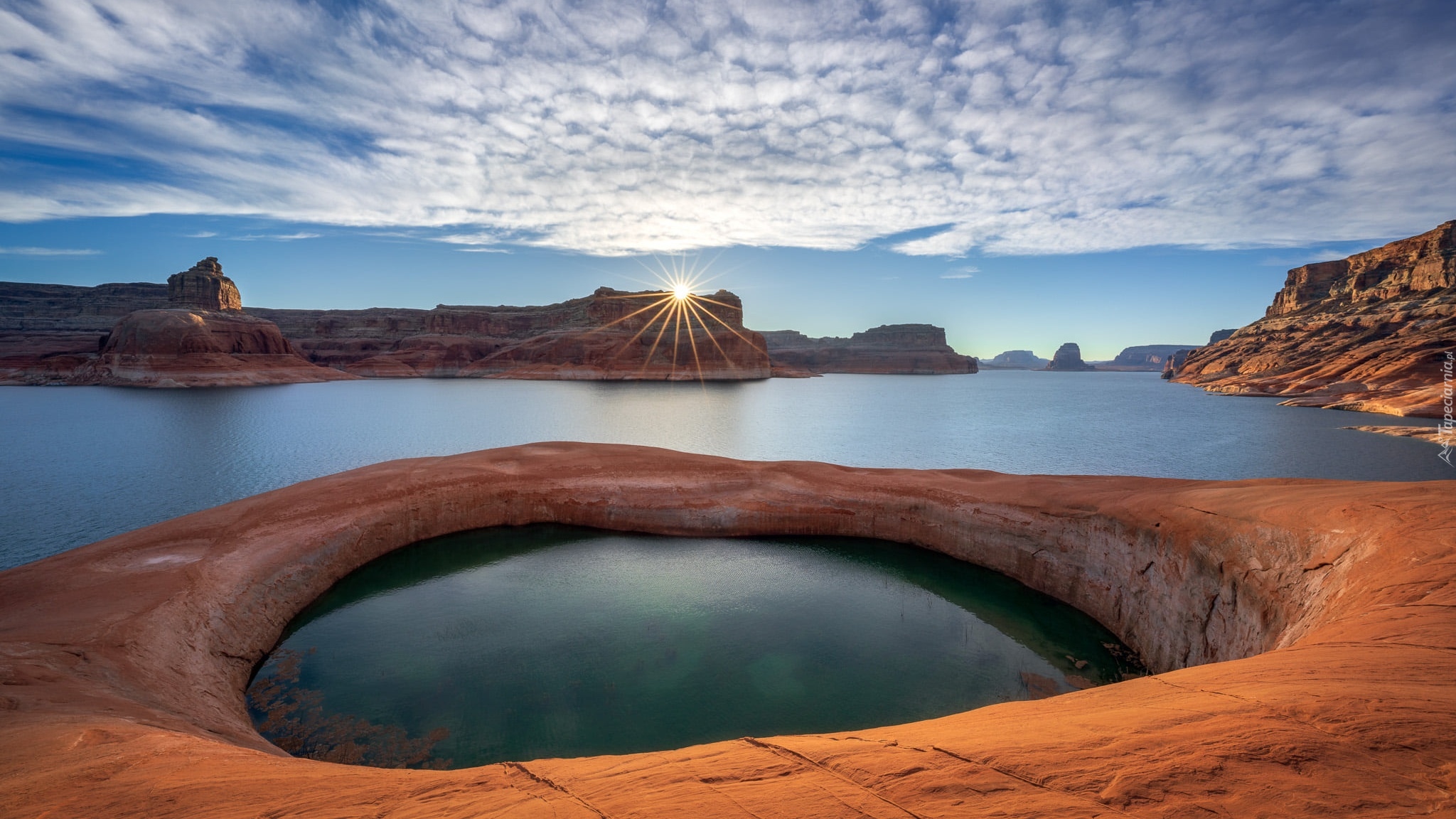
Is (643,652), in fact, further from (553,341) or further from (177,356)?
(553,341)

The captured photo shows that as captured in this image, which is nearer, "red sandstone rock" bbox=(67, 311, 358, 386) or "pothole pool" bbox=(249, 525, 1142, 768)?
"pothole pool" bbox=(249, 525, 1142, 768)

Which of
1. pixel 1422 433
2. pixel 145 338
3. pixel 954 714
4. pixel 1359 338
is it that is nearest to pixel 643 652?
pixel 954 714

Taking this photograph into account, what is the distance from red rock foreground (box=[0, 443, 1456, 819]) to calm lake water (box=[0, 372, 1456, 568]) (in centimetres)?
1010

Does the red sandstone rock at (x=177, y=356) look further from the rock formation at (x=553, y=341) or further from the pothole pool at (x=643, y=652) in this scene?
the pothole pool at (x=643, y=652)

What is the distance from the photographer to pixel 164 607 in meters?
12.6

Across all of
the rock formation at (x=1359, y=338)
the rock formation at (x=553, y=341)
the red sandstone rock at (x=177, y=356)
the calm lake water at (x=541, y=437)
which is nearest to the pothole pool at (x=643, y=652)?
the calm lake water at (x=541, y=437)

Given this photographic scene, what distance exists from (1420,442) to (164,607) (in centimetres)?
7339

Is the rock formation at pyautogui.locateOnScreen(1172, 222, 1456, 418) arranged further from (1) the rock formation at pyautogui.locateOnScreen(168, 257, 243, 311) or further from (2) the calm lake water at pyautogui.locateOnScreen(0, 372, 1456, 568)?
(1) the rock formation at pyautogui.locateOnScreen(168, 257, 243, 311)

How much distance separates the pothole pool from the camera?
37.5ft

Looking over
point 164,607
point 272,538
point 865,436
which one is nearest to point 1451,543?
point 164,607

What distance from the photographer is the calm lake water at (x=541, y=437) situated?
26.7m

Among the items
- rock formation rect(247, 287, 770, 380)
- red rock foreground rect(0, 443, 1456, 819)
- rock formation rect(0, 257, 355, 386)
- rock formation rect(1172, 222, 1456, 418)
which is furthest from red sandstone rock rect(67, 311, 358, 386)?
rock formation rect(1172, 222, 1456, 418)

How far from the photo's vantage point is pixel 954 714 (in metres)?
7.32

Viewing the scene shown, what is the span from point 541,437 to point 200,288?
5652 inches
